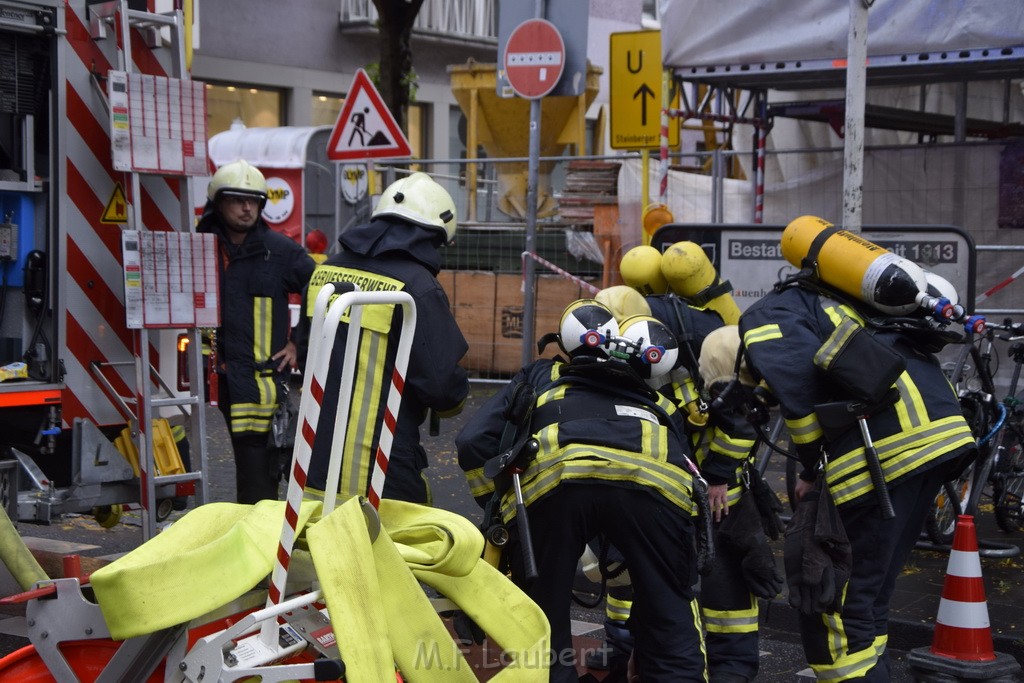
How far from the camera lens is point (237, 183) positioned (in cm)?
654

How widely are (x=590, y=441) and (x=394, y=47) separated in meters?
11.0

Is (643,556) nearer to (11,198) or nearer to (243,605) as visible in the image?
(243,605)

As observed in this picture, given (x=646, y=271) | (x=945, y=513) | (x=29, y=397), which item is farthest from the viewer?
(x=945, y=513)

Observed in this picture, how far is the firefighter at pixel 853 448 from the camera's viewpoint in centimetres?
421

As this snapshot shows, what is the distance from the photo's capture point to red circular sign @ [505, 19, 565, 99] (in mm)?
7930

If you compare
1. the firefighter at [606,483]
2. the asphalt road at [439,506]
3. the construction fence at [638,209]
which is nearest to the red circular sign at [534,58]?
the construction fence at [638,209]

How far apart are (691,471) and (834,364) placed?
1.97ft

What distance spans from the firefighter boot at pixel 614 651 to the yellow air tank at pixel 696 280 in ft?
5.30

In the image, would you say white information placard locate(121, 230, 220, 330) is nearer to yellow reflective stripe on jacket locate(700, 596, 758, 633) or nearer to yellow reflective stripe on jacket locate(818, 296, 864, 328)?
yellow reflective stripe on jacket locate(700, 596, 758, 633)

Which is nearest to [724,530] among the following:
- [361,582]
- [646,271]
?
[646,271]

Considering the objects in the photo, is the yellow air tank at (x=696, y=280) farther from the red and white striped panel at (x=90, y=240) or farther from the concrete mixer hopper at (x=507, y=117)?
the concrete mixer hopper at (x=507, y=117)

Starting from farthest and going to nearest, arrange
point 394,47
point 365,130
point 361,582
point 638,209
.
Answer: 1. point 394,47
2. point 638,209
3. point 365,130
4. point 361,582

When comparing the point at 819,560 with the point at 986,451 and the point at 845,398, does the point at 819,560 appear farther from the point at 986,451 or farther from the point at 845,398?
the point at 986,451

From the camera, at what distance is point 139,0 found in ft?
18.9
